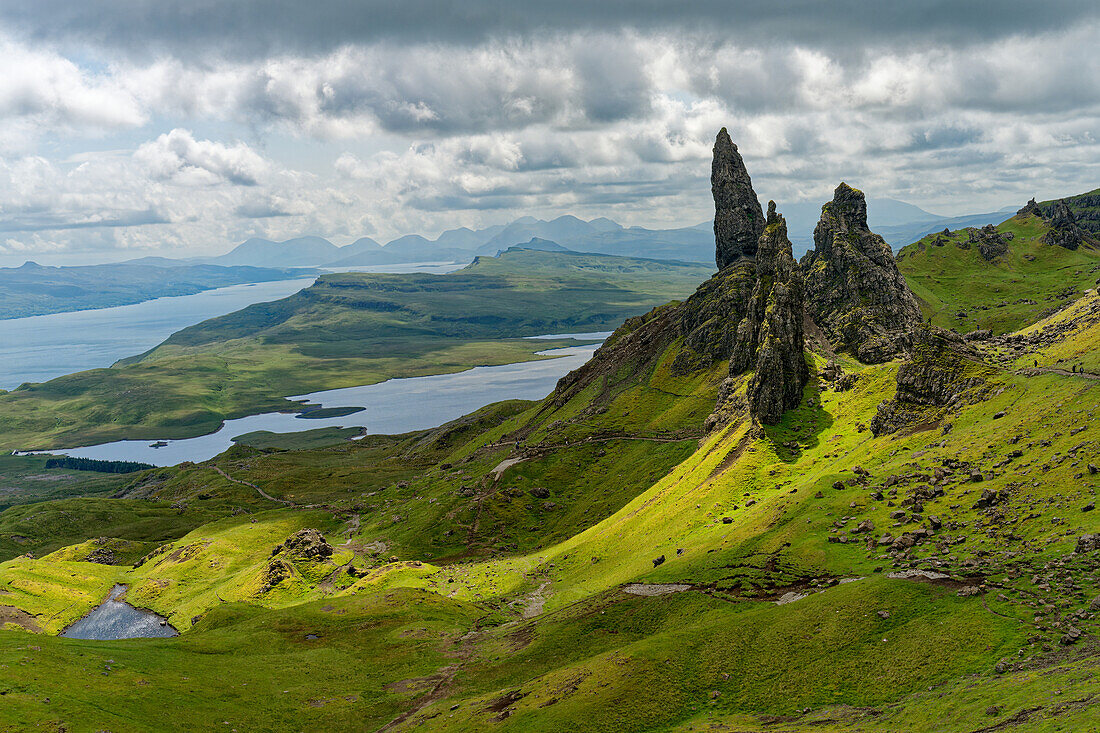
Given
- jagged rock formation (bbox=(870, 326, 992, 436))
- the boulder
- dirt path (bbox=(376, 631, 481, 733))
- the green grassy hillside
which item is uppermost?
jagged rock formation (bbox=(870, 326, 992, 436))

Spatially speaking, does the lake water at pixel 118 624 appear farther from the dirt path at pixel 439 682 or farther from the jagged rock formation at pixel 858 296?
the jagged rock formation at pixel 858 296

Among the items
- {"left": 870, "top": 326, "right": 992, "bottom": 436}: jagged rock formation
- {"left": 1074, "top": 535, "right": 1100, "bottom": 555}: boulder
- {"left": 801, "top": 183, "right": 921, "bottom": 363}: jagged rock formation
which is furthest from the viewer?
{"left": 801, "top": 183, "right": 921, "bottom": 363}: jagged rock formation

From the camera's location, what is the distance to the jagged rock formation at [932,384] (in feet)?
336

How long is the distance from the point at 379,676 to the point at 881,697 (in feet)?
223

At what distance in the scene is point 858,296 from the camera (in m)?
180

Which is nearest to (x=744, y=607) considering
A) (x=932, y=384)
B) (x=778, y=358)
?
(x=932, y=384)

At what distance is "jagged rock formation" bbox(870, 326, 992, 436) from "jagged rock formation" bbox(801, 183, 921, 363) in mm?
44706

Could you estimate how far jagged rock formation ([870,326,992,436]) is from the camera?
336ft

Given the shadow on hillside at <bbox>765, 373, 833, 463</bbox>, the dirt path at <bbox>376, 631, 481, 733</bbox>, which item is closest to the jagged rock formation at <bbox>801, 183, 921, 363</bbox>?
the shadow on hillside at <bbox>765, 373, 833, 463</bbox>

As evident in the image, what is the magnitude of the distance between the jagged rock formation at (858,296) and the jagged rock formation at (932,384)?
147 feet

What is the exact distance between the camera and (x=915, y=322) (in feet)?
576

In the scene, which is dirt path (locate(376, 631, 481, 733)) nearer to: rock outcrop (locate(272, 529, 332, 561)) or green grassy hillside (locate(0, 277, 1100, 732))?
green grassy hillside (locate(0, 277, 1100, 732))

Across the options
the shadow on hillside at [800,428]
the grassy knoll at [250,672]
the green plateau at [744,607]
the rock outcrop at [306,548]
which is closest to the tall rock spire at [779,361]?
the shadow on hillside at [800,428]

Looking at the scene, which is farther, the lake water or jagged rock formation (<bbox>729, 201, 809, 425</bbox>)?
the lake water
